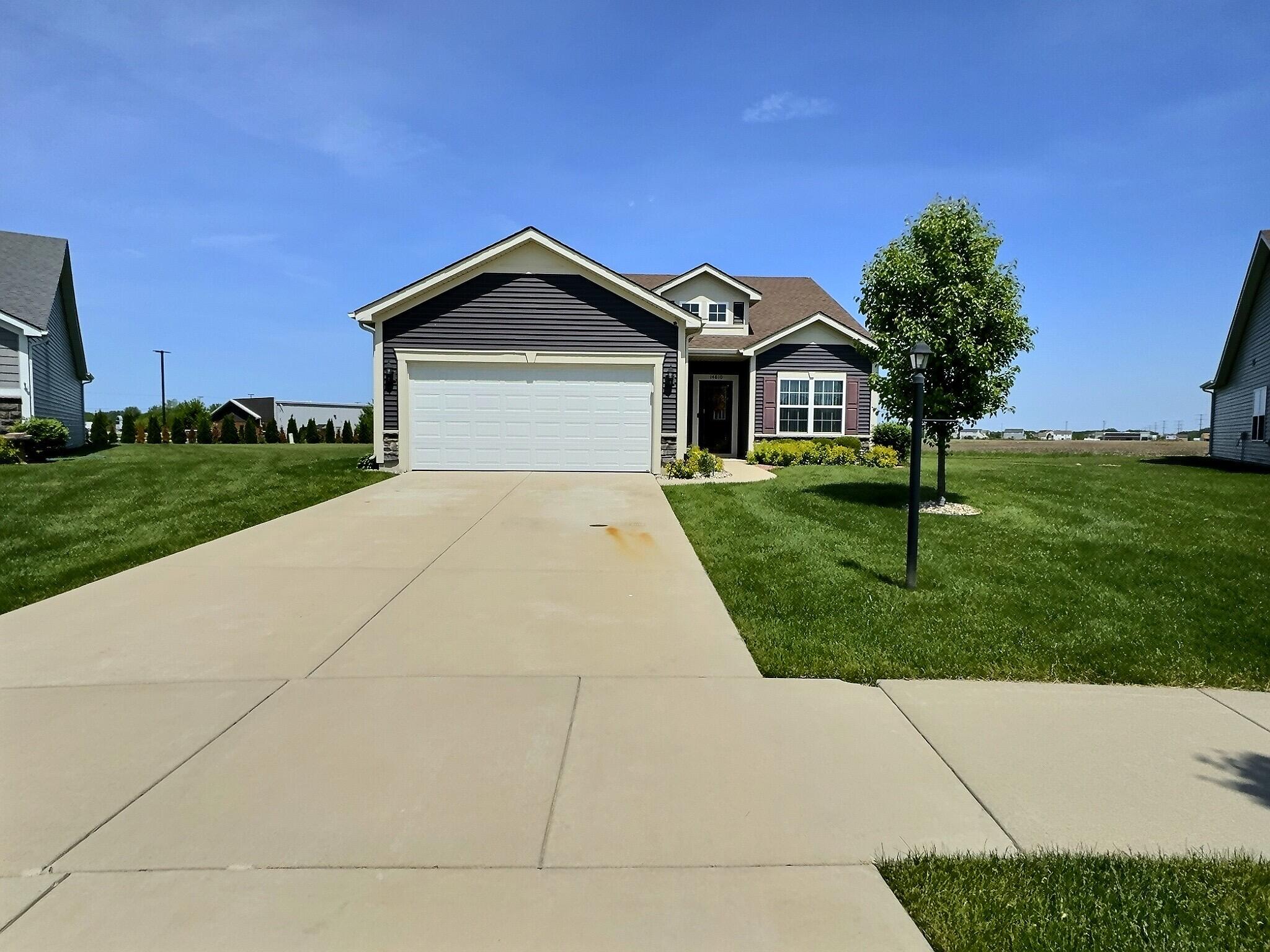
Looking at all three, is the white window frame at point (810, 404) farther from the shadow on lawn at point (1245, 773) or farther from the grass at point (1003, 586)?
the shadow on lawn at point (1245, 773)

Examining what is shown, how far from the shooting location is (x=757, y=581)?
6.53 meters

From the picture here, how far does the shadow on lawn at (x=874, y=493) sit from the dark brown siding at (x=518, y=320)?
530 centimetres

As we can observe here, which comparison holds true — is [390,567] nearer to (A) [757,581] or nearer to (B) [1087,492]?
(A) [757,581]

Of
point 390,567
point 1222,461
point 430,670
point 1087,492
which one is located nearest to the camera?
point 430,670

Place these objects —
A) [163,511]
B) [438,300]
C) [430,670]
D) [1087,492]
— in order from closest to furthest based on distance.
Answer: [430,670], [163,511], [1087,492], [438,300]

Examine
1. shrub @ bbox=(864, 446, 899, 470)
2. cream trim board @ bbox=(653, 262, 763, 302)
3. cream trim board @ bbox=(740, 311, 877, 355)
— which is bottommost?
shrub @ bbox=(864, 446, 899, 470)

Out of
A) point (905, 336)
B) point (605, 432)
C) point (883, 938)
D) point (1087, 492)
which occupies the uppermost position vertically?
point (905, 336)

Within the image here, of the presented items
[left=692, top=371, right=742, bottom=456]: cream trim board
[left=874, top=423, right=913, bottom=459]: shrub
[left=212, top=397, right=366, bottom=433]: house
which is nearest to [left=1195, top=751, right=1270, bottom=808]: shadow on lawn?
[left=874, top=423, right=913, bottom=459]: shrub

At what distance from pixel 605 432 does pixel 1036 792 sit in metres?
13.3

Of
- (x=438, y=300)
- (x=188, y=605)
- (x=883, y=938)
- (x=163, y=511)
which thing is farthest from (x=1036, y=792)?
(x=438, y=300)

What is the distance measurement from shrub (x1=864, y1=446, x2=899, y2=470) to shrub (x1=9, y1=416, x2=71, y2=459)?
70.2ft

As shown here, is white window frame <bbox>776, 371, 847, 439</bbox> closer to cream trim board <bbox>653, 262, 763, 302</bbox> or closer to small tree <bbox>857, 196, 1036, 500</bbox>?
cream trim board <bbox>653, 262, 763, 302</bbox>

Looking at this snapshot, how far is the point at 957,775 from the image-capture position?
3227 millimetres

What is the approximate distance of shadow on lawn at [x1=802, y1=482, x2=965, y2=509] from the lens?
1156cm
